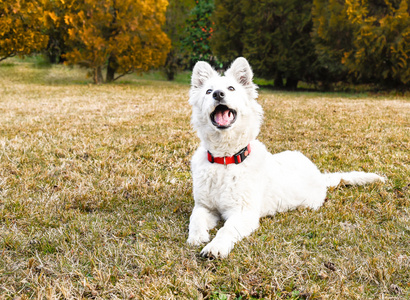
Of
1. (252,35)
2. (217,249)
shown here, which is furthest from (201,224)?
(252,35)

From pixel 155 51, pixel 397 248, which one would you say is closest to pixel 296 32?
pixel 155 51

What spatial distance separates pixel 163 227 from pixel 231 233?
663 millimetres

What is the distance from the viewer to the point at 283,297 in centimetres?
200

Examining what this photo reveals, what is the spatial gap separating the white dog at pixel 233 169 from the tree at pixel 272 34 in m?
14.4

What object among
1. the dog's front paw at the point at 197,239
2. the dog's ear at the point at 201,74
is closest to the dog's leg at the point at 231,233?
the dog's front paw at the point at 197,239

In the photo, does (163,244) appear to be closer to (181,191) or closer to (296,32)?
(181,191)

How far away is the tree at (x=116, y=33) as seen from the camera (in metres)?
16.5

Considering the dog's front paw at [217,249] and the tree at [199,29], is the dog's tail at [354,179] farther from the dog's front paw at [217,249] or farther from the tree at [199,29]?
the tree at [199,29]

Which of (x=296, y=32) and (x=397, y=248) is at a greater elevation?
(x=296, y=32)

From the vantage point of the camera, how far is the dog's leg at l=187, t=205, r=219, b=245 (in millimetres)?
2605

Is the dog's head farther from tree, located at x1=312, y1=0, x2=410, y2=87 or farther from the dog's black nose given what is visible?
tree, located at x1=312, y1=0, x2=410, y2=87

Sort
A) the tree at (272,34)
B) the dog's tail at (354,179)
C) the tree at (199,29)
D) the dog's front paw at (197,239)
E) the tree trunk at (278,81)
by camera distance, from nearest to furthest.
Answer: the dog's front paw at (197,239)
the dog's tail at (354,179)
the tree at (272,34)
the tree trunk at (278,81)
the tree at (199,29)

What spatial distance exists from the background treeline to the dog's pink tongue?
1237 cm

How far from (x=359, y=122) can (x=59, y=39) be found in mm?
19526
